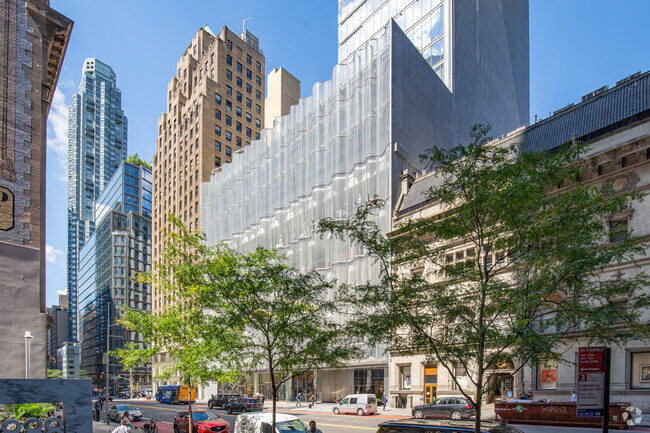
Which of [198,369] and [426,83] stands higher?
[426,83]

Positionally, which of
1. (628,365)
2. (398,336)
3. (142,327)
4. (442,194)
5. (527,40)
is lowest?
(628,365)

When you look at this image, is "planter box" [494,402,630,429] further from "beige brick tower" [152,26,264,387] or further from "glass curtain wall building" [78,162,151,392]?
"glass curtain wall building" [78,162,151,392]

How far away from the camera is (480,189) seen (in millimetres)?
12875

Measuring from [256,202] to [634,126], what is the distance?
154 feet

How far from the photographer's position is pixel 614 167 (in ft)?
94.4

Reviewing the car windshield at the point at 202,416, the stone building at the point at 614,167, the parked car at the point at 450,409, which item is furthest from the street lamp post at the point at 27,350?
the parked car at the point at 450,409

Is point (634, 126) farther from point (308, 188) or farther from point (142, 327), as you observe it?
point (308, 188)

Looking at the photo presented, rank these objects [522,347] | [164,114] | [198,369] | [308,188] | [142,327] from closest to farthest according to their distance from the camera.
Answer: [522,347]
[198,369]
[142,327]
[308,188]
[164,114]

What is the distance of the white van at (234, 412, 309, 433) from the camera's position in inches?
719

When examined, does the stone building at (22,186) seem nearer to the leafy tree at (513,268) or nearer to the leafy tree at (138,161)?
the leafy tree at (513,268)

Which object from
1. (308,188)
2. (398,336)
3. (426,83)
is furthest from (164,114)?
(398,336)

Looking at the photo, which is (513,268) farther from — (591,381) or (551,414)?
(551,414)

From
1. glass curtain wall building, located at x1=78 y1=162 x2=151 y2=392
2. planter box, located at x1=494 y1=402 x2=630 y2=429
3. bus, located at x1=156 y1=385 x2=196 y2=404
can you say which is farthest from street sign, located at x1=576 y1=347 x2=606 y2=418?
glass curtain wall building, located at x1=78 y1=162 x2=151 y2=392

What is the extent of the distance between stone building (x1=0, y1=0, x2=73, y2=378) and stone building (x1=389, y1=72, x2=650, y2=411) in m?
16.8
